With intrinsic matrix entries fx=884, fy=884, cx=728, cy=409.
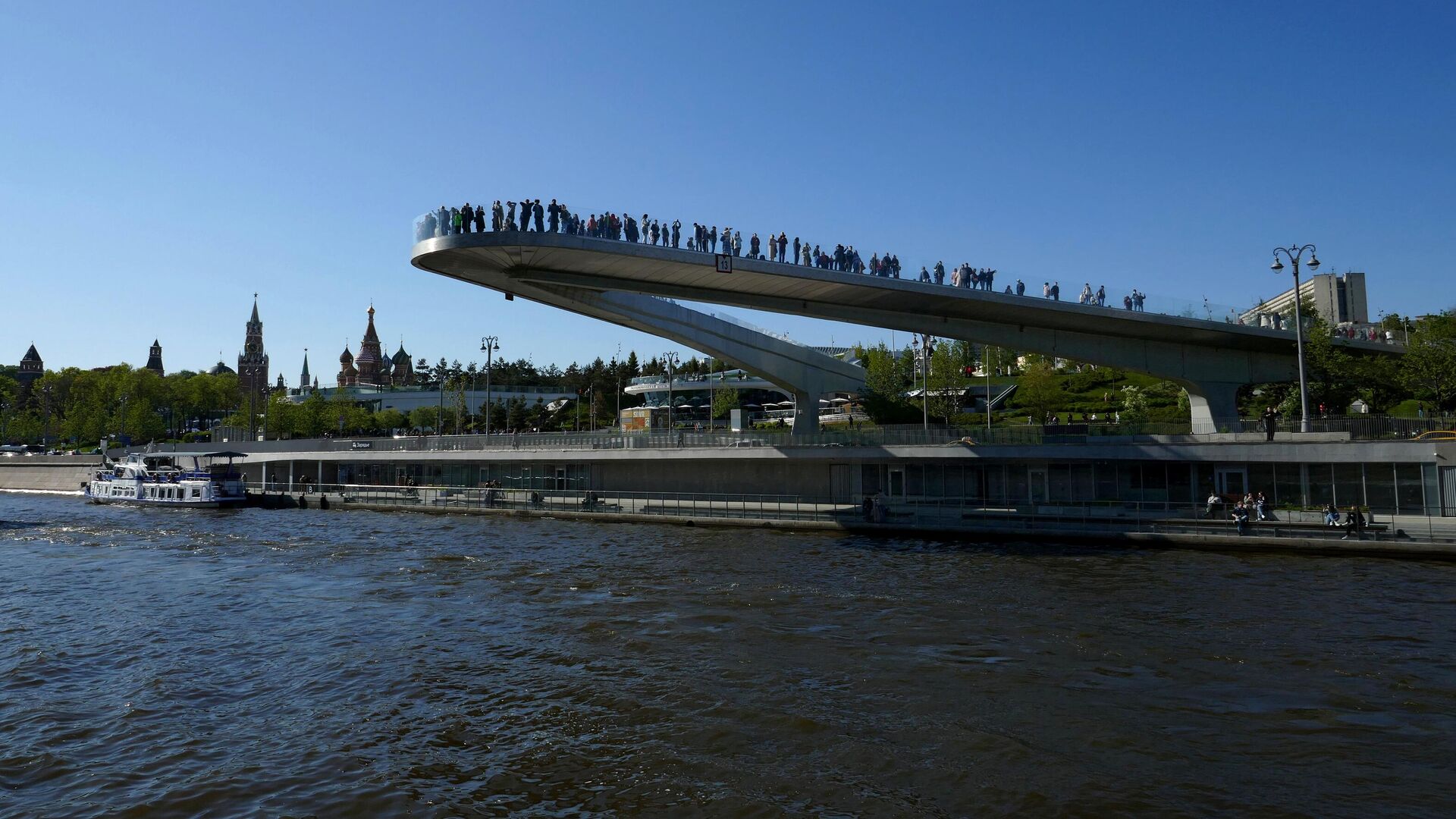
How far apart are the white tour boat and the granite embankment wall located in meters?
9.46

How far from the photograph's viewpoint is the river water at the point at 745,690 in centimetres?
1119

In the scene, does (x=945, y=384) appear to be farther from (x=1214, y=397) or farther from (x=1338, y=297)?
(x=1338, y=297)

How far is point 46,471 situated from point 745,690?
290 ft

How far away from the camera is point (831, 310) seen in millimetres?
47719

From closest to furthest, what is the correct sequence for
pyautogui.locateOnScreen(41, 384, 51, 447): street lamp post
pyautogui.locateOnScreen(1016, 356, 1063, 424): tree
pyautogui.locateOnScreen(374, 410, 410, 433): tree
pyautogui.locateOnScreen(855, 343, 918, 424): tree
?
pyautogui.locateOnScreen(855, 343, 918, 424): tree
pyautogui.locateOnScreen(1016, 356, 1063, 424): tree
pyautogui.locateOnScreen(41, 384, 51, 447): street lamp post
pyautogui.locateOnScreen(374, 410, 410, 433): tree

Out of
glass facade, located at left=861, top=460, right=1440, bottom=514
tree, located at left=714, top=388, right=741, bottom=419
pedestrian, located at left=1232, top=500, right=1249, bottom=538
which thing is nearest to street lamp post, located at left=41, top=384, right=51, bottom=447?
tree, located at left=714, top=388, right=741, bottom=419

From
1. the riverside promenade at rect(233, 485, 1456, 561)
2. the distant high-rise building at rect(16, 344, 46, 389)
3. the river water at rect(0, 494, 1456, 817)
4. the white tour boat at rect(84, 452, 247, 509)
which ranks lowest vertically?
the river water at rect(0, 494, 1456, 817)

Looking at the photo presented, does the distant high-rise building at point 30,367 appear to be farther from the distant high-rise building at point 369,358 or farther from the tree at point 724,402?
the tree at point 724,402

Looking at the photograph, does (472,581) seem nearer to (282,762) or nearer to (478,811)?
(282,762)

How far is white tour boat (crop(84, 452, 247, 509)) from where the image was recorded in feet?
180

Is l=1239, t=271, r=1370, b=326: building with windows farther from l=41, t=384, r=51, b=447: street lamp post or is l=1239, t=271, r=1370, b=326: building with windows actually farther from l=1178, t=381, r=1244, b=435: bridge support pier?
l=41, t=384, r=51, b=447: street lamp post

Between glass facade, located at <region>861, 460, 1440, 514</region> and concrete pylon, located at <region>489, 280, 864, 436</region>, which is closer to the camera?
glass facade, located at <region>861, 460, 1440, 514</region>

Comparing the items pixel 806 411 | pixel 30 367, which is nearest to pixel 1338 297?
pixel 806 411

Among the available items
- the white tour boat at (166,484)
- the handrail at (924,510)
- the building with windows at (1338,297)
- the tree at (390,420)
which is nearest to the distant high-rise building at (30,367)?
the tree at (390,420)
